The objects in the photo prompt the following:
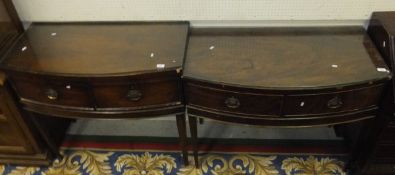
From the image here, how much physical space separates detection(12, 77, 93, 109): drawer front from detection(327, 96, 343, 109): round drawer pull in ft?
2.58

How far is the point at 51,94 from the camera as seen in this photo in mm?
1187

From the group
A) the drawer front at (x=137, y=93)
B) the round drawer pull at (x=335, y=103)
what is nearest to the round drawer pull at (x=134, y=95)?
the drawer front at (x=137, y=93)

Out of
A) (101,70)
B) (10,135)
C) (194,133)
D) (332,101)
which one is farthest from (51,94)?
(332,101)

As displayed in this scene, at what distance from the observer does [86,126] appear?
1756mm

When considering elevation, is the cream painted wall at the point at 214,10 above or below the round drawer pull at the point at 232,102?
above

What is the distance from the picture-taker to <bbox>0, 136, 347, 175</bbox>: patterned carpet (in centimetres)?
154

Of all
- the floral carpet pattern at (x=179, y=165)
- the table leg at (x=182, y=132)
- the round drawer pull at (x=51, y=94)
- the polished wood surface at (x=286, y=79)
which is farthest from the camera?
the floral carpet pattern at (x=179, y=165)

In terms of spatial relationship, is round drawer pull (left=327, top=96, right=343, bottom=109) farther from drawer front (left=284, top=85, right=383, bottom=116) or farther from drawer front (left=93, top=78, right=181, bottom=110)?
drawer front (left=93, top=78, right=181, bottom=110)

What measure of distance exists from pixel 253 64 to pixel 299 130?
70 cm

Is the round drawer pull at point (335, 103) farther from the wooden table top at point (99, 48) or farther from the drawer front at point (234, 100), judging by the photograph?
the wooden table top at point (99, 48)

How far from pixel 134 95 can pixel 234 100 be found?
0.33 m

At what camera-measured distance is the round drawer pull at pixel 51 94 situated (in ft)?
3.87

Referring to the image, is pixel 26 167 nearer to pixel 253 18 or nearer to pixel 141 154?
pixel 141 154

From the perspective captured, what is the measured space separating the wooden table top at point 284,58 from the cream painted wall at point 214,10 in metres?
0.04
